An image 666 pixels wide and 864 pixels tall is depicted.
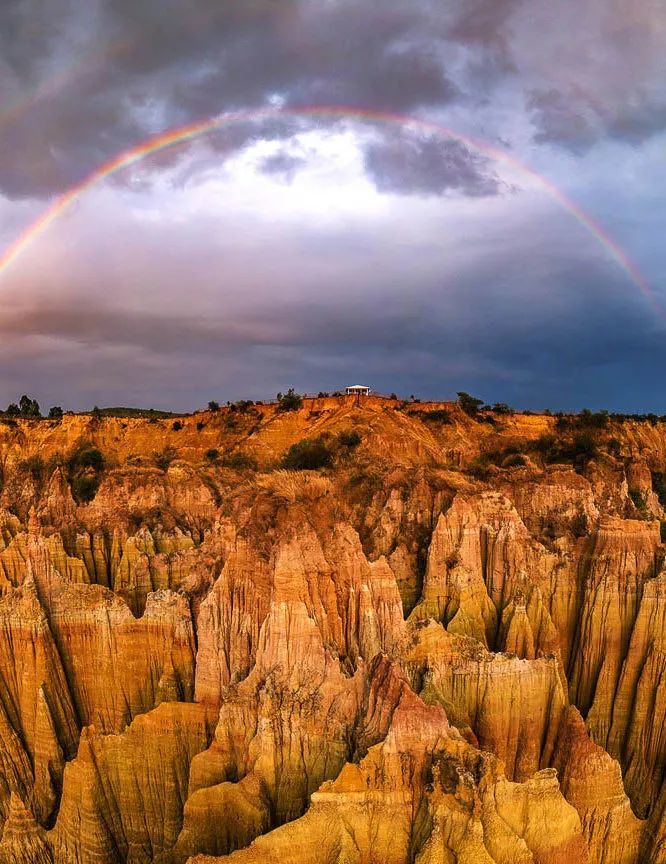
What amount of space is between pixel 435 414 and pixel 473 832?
6036 cm

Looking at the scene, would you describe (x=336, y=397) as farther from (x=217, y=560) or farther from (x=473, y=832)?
(x=473, y=832)

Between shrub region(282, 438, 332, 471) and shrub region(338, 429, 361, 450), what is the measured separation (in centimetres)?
142

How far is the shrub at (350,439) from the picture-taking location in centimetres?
5969

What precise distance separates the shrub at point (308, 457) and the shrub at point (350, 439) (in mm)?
1415

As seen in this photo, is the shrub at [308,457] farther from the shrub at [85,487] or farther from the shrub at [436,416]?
the shrub at [436,416]

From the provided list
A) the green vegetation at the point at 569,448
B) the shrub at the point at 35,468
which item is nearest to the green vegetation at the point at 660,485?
the green vegetation at the point at 569,448

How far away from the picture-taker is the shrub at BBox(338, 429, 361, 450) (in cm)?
5969

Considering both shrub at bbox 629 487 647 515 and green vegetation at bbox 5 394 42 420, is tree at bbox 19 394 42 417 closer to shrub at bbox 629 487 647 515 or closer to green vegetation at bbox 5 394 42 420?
green vegetation at bbox 5 394 42 420

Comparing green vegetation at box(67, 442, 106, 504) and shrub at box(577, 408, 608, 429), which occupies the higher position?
shrub at box(577, 408, 608, 429)

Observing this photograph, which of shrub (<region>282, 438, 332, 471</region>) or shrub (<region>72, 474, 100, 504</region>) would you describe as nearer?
shrub (<region>72, 474, 100, 504</region>)

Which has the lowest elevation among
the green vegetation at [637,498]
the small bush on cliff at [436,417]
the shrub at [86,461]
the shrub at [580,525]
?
the shrub at [86,461]

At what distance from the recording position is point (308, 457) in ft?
179

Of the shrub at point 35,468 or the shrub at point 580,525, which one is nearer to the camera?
the shrub at point 580,525

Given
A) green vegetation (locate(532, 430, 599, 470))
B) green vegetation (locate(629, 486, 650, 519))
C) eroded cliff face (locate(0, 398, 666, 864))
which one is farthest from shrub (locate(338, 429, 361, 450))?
eroded cliff face (locate(0, 398, 666, 864))
